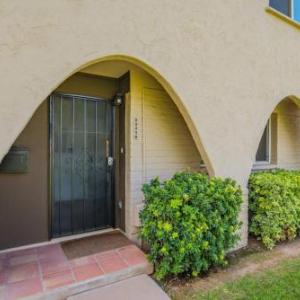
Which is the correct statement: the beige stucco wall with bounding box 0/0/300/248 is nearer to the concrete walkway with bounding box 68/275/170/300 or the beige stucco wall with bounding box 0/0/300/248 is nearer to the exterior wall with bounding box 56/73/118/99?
the exterior wall with bounding box 56/73/118/99

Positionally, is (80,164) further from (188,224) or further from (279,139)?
(279,139)

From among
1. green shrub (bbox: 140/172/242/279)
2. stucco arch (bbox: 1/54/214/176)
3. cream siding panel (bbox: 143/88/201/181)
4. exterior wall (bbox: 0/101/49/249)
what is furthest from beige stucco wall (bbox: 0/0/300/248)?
exterior wall (bbox: 0/101/49/249)

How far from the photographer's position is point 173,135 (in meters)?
4.50

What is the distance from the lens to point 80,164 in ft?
13.5

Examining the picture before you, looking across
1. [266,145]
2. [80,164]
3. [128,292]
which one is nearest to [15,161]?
[80,164]

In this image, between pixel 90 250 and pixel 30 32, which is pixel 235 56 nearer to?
pixel 30 32

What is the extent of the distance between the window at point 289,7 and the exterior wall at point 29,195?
5.34 meters

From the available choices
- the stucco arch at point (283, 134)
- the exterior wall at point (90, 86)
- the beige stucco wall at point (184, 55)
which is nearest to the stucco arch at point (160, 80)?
the beige stucco wall at point (184, 55)

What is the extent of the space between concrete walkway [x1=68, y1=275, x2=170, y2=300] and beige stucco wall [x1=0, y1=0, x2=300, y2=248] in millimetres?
1799

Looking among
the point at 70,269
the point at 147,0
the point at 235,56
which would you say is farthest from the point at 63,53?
the point at 235,56

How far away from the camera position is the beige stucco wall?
7.33ft

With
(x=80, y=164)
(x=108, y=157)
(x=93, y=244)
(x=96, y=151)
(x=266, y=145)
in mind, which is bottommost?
(x=93, y=244)

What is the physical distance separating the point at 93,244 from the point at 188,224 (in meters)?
1.70

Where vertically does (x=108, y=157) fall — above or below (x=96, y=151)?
below
